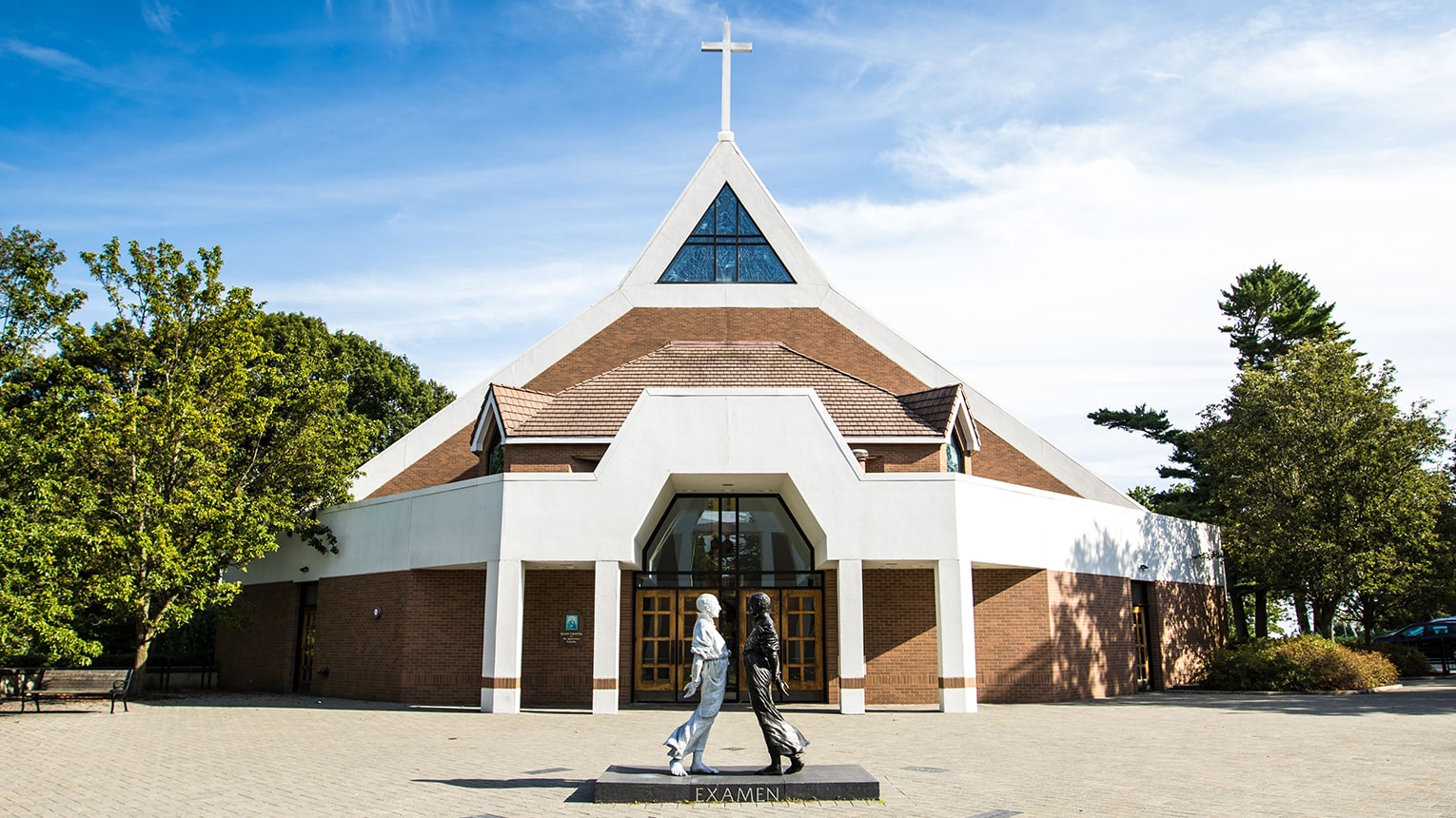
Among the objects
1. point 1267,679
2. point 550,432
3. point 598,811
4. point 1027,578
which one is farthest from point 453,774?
point 1267,679

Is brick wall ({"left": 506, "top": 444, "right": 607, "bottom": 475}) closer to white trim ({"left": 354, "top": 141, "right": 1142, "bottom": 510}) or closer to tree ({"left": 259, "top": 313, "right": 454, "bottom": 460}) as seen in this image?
white trim ({"left": 354, "top": 141, "right": 1142, "bottom": 510})

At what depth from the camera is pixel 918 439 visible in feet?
66.3

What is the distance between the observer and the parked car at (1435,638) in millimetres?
29844

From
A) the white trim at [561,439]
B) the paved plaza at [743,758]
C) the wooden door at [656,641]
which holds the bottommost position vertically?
the paved plaza at [743,758]

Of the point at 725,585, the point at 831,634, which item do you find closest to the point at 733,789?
the point at 725,585

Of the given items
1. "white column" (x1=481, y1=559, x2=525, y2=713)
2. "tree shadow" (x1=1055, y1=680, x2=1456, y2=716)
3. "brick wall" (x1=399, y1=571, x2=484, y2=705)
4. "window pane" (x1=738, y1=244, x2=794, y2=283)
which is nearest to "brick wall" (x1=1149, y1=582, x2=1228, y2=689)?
"tree shadow" (x1=1055, y1=680, x2=1456, y2=716)

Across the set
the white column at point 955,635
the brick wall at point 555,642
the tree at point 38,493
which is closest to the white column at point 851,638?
the white column at point 955,635

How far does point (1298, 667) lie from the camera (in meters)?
21.1

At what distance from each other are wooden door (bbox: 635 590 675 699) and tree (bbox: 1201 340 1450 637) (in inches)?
587

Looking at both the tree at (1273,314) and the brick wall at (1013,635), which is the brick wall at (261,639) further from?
the tree at (1273,314)

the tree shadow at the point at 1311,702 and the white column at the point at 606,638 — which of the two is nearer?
the tree shadow at the point at 1311,702

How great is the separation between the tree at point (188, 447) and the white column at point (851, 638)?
40.6 ft

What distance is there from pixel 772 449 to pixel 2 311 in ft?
59.4

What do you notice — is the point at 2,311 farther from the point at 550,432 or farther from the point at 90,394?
the point at 550,432
